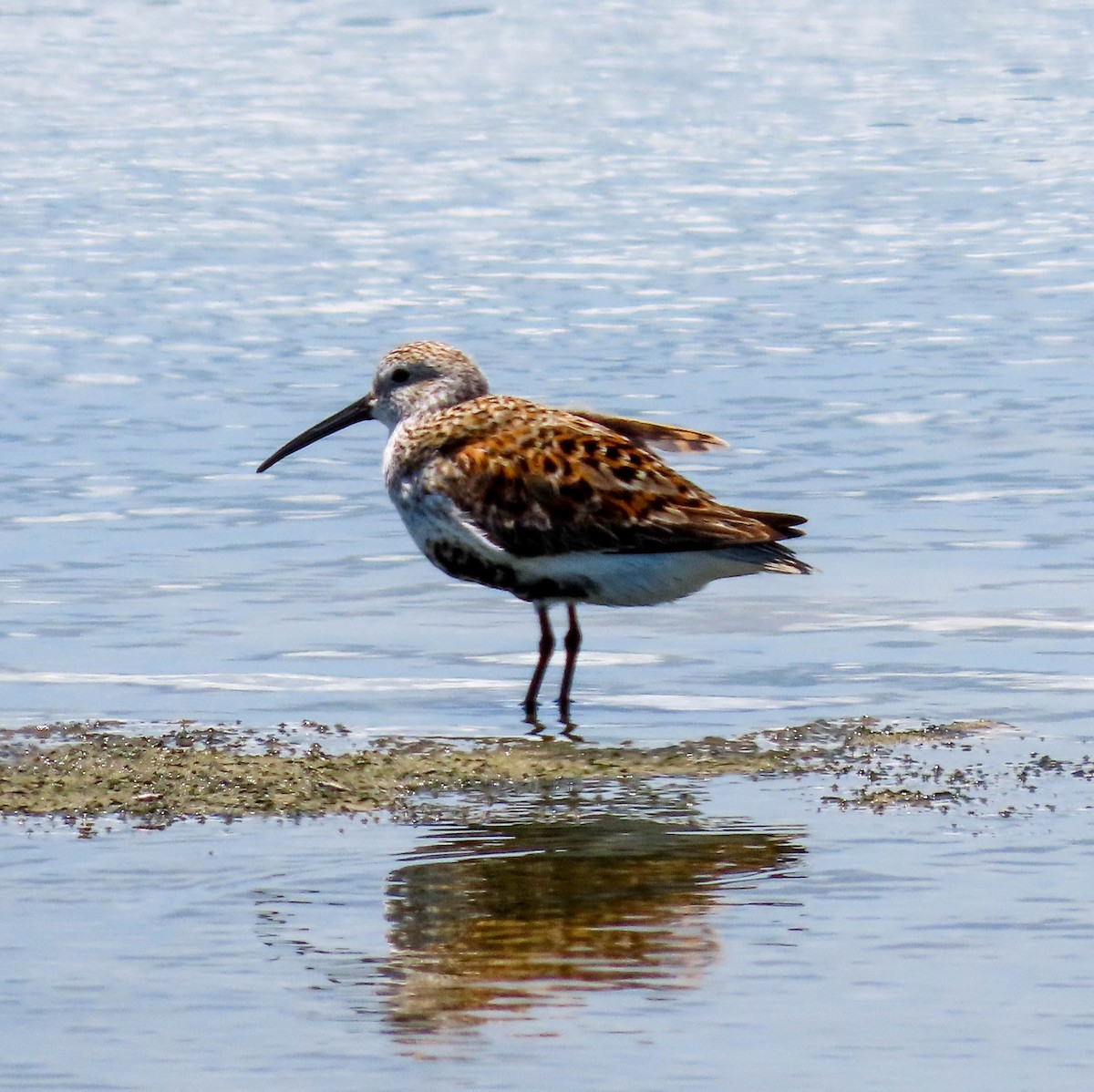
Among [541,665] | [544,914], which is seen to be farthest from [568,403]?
[544,914]

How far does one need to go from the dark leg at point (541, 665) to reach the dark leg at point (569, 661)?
0.08 m

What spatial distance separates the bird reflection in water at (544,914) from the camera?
25.0 feet

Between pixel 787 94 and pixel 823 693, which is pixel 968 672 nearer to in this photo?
pixel 823 693

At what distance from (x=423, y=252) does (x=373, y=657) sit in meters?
14.2

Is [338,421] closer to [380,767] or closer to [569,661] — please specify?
[569,661]

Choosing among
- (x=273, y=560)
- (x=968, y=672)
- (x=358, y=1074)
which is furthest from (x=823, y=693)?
(x=358, y=1074)

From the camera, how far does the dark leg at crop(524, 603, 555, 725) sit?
38.1 ft

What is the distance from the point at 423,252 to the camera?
26.3 metres

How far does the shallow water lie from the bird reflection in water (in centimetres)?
11

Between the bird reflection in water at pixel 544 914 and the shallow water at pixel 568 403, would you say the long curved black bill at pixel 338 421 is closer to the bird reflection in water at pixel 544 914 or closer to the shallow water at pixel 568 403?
the shallow water at pixel 568 403

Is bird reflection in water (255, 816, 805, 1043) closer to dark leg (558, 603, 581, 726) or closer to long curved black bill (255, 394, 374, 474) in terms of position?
dark leg (558, 603, 581, 726)

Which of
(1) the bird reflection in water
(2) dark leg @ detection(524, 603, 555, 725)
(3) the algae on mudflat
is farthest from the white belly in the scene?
(1) the bird reflection in water

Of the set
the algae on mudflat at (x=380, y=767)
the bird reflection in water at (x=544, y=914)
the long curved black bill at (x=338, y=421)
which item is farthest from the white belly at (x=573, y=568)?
the bird reflection in water at (x=544, y=914)

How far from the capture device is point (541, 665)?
38.5ft
